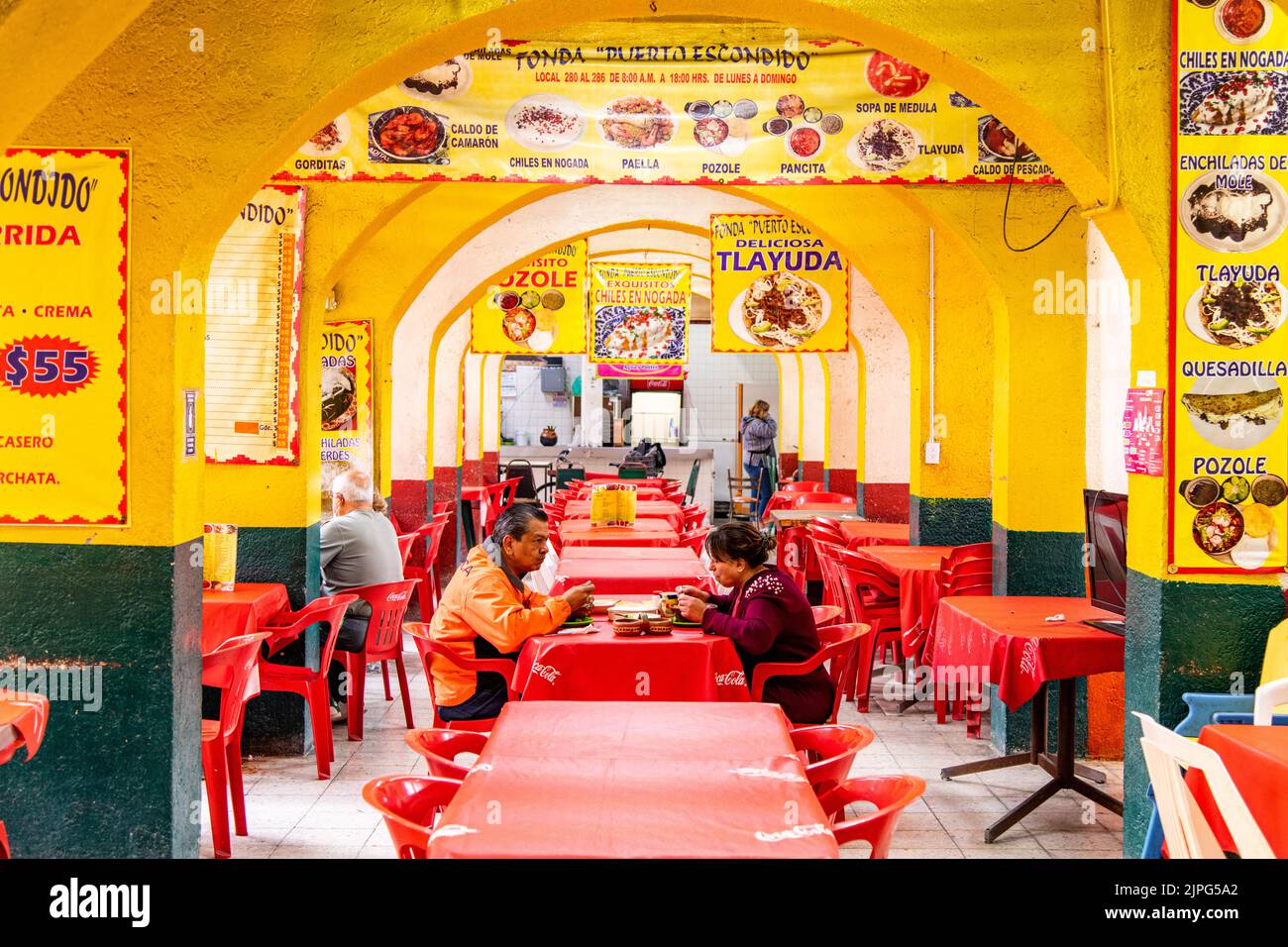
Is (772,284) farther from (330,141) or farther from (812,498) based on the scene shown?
(330,141)

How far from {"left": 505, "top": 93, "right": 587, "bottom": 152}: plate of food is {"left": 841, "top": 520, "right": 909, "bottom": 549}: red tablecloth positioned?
438cm

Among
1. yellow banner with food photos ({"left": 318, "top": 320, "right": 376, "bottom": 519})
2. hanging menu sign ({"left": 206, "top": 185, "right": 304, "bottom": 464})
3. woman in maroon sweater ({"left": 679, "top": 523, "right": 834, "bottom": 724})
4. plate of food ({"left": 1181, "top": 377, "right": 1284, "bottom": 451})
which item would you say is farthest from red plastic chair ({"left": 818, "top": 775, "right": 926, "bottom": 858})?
yellow banner with food photos ({"left": 318, "top": 320, "right": 376, "bottom": 519})

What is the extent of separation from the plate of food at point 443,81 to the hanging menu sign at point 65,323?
6.73 ft

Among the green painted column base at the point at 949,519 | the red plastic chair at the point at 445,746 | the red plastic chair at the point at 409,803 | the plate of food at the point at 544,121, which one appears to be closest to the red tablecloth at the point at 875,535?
the green painted column base at the point at 949,519

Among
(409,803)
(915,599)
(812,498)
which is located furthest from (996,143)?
(812,498)

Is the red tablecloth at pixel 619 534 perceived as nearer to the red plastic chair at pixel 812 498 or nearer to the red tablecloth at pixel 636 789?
the red plastic chair at pixel 812 498

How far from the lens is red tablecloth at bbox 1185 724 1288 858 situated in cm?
312

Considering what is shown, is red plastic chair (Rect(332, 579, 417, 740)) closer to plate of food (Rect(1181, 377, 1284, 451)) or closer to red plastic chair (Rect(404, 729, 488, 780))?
red plastic chair (Rect(404, 729, 488, 780))

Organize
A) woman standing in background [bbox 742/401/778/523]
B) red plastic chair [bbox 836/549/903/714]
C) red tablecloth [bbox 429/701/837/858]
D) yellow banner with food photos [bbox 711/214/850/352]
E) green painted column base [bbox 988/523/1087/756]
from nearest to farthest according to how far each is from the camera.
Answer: red tablecloth [bbox 429/701/837/858], green painted column base [bbox 988/523/1087/756], red plastic chair [bbox 836/549/903/714], yellow banner with food photos [bbox 711/214/850/352], woman standing in background [bbox 742/401/778/523]

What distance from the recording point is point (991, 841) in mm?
5156

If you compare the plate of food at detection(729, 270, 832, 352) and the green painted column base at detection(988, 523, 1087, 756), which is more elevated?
the plate of food at detection(729, 270, 832, 352)

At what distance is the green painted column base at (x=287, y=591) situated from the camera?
6445mm

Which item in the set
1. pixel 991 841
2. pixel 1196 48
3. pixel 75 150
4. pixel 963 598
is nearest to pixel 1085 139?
pixel 1196 48

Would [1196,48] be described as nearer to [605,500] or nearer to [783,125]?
[783,125]
